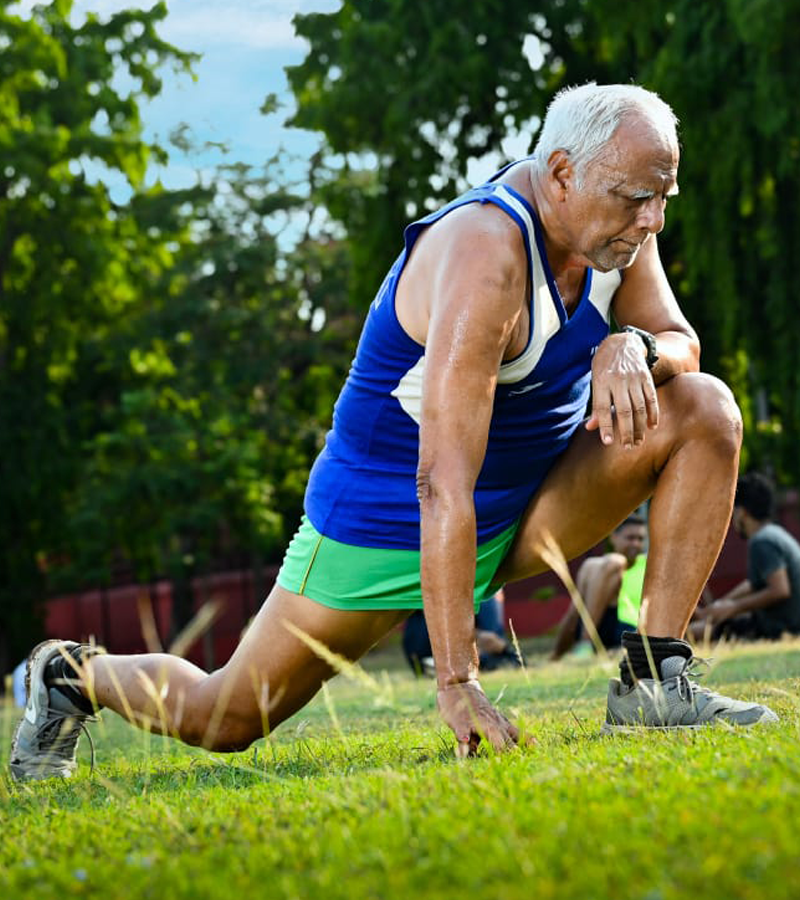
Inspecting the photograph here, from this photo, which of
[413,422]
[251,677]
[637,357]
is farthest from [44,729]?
[637,357]

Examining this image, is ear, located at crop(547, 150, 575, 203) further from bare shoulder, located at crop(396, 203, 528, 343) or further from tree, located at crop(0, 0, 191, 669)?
tree, located at crop(0, 0, 191, 669)

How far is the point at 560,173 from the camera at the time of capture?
3918 mm

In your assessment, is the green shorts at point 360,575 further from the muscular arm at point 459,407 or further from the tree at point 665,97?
the tree at point 665,97

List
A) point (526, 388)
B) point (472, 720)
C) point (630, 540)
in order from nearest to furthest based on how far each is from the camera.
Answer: point (472, 720) < point (526, 388) < point (630, 540)

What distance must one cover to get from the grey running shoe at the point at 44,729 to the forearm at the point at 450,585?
155cm

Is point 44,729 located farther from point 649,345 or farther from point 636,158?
point 636,158

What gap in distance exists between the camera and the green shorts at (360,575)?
4332 mm

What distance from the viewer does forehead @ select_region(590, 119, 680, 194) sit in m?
3.76

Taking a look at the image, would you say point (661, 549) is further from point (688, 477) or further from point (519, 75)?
point (519, 75)

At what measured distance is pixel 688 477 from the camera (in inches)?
162

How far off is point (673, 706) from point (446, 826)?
1596mm

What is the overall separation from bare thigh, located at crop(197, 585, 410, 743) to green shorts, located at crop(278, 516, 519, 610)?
42mm

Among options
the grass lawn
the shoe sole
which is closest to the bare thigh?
the grass lawn

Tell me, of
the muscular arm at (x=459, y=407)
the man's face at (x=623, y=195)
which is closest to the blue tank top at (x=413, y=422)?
the man's face at (x=623, y=195)
